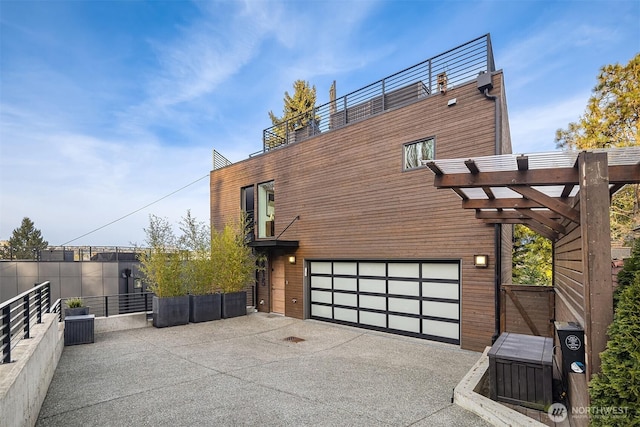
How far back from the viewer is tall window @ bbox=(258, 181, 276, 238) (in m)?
10.8

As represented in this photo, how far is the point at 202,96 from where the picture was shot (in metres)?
17.8

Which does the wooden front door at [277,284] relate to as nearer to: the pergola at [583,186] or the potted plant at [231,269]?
the potted plant at [231,269]

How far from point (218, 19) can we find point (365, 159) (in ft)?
26.4

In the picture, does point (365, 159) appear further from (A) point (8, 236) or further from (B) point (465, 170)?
(A) point (8, 236)

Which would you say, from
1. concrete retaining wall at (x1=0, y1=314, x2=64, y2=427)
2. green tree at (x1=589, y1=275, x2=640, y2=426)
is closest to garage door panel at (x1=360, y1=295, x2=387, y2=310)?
green tree at (x1=589, y1=275, x2=640, y2=426)

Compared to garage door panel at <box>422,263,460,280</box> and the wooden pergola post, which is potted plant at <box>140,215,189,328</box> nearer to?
garage door panel at <box>422,263,460,280</box>

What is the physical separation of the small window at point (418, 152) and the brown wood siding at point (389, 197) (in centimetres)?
13

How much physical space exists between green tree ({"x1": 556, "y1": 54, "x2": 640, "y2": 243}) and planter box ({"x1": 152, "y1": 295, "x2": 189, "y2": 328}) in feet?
44.2

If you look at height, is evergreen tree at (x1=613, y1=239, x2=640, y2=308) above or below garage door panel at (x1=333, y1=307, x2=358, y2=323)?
above

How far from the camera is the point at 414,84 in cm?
802

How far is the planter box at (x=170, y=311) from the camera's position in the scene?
8180 mm

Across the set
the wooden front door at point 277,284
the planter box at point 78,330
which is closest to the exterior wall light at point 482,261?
the wooden front door at point 277,284

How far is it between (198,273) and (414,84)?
7.31 meters

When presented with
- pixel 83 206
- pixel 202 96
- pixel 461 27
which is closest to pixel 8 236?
pixel 83 206
